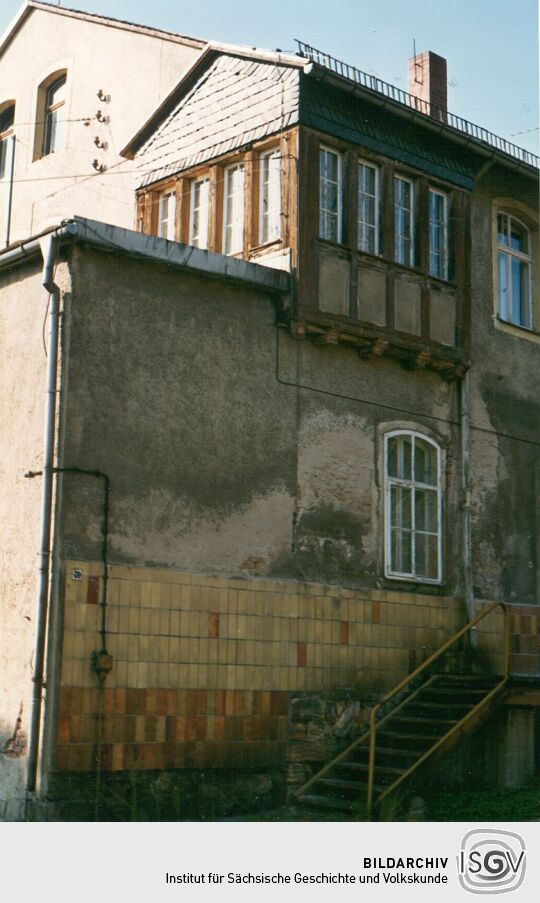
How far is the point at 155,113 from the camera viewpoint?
17.1m

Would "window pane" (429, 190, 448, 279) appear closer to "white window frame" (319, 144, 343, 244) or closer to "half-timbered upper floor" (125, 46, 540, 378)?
"half-timbered upper floor" (125, 46, 540, 378)

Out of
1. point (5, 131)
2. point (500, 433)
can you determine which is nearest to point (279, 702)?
point (500, 433)

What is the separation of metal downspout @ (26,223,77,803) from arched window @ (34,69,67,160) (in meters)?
8.51

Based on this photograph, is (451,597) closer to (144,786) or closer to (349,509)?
(349,509)

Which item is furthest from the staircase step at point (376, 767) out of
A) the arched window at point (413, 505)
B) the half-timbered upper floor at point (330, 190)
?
the half-timbered upper floor at point (330, 190)

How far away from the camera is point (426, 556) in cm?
1577

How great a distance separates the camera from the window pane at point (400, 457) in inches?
611

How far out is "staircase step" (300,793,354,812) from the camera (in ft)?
41.5

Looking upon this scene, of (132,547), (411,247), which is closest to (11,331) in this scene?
(132,547)

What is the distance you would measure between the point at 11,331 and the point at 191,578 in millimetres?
3274

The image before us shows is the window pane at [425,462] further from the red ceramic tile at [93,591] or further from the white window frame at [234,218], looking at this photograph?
the red ceramic tile at [93,591]

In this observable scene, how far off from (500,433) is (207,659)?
5986mm

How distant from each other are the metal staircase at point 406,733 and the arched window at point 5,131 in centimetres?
1159
